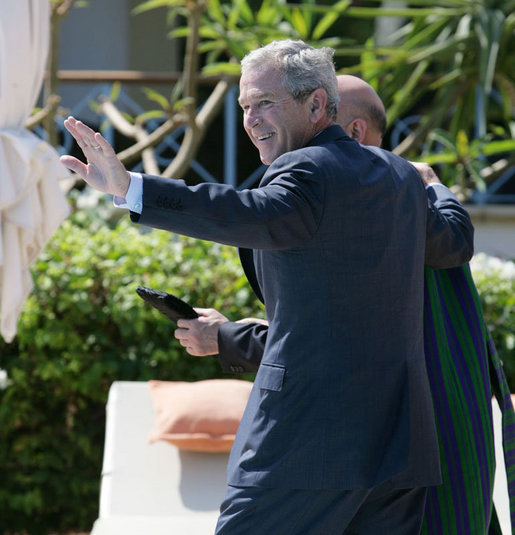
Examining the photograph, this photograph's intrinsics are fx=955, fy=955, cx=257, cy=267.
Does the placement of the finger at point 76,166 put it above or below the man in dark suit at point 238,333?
above

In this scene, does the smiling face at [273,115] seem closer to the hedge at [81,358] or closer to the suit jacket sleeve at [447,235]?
the suit jacket sleeve at [447,235]

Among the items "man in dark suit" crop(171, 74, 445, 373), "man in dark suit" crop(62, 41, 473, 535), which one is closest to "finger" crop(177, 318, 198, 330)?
"man in dark suit" crop(171, 74, 445, 373)

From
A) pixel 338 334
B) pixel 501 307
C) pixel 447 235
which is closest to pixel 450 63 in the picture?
pixel 501 307

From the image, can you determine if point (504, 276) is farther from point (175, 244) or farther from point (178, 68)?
point (178, 68)

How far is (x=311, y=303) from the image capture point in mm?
1827

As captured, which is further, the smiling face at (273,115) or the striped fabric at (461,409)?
the striped fabric at (461,409)

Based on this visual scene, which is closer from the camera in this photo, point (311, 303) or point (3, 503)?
point (311, 303)

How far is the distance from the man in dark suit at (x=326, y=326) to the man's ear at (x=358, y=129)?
436mm

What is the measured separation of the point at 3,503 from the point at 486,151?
3.47m

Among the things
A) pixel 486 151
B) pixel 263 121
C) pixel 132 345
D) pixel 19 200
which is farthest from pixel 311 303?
pixel 486 151

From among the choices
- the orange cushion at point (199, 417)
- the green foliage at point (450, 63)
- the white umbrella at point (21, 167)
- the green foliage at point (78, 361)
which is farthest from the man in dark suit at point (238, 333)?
the green foliage at point (450, 63)

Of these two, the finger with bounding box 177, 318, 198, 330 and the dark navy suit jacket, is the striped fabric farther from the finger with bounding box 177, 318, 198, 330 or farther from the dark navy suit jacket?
the finger with bounding box 177, 318, 198, 330

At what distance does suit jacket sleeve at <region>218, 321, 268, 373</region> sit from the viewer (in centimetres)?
222

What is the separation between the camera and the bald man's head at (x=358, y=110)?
240cm
